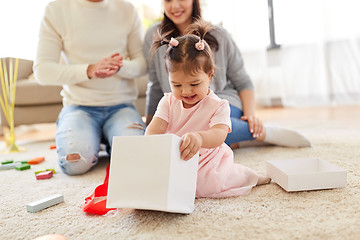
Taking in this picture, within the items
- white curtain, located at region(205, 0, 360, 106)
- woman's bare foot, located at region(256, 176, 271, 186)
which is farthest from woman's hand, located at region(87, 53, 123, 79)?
white curtain, located at region(205, 0, 360, 106)

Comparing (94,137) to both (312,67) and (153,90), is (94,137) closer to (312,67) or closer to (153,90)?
(153,90)

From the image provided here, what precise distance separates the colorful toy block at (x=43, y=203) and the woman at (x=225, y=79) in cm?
66

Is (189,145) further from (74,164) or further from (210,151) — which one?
(74,164)

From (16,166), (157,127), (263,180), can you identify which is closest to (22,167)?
(16,166)

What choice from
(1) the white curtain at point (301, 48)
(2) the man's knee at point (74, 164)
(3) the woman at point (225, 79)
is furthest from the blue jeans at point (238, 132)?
(1) the white curtain at point (301, 48)

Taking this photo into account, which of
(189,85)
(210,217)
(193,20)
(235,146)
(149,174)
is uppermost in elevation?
(193,20)

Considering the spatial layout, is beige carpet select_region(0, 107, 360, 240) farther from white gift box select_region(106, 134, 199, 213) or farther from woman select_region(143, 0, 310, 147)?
woman select_region(143, 0, 310, 147)

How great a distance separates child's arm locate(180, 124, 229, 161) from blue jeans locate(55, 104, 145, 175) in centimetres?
54

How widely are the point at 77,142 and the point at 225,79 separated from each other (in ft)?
2.17

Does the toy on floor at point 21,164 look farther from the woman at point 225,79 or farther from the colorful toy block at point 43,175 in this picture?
the woman at point 225,79

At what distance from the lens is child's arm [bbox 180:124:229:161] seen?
0.76 meters

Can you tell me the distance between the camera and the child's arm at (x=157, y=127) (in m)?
0.92

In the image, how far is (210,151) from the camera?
923mm

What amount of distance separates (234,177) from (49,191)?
57 centimetres
